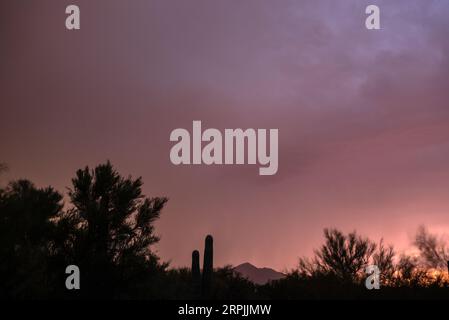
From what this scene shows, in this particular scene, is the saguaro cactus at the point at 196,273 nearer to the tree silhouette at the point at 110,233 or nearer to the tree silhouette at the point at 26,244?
the tree silhouette at the point at 110,233

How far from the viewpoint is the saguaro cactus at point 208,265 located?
16.4m

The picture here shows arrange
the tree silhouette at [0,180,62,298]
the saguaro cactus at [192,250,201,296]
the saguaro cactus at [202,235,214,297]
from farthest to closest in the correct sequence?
the saguaro cactus at [192,250,201,296] < the saguaro cactus at [202,235,214,297] < the tree silhouette at [0,180,62,298]

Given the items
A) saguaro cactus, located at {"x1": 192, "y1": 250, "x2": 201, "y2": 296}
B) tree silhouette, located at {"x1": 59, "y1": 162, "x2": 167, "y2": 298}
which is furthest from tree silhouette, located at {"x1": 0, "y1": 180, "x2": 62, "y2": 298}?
saguaro cactus, located at {"x1": 192, "y1": 250, "x2": 201, "y2": 296}

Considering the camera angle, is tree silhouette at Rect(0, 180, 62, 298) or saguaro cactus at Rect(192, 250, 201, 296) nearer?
tree silhouette at Rect(0, 180, 62, 298)

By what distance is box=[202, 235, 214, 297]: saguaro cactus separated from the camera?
16406 millimetres

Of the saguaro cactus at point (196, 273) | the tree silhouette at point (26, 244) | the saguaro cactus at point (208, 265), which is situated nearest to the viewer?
the tree silhouette at point (26, 244)

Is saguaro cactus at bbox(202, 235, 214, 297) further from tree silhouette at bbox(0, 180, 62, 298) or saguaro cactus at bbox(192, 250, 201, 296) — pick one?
tree silhouette at bbox(0, 180, 62, 298)

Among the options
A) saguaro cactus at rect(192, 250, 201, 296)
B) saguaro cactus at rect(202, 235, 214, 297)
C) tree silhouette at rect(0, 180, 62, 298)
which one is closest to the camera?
tree silhouette at rect(0, 180, 62, 298)

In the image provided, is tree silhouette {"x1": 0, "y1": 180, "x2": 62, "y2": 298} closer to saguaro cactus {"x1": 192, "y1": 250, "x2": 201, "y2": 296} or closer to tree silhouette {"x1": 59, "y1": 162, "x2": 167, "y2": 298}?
tree silhouette {"x1": 59, "y1": 162, "x2": 167, "y2": 298}

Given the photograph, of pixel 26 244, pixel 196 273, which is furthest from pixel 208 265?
pixel 26 244

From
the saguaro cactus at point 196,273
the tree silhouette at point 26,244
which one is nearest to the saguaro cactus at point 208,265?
the saguaro cactus at point 196,273
